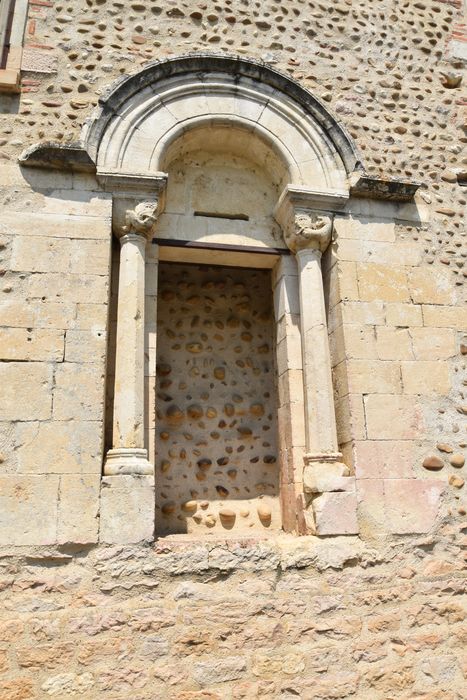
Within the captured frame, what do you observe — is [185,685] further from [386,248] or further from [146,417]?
[386,248]

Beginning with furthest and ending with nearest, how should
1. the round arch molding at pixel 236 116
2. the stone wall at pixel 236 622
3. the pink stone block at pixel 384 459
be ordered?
the round arch molding at pixel 236 116
the pink stone block at pixel 384 459
the stone wall at pixel 236 622

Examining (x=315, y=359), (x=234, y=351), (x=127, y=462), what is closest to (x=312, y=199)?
(x=315, y=359)

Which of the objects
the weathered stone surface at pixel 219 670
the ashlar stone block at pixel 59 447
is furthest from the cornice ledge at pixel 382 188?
the weathered stone surface at pixel 219 670

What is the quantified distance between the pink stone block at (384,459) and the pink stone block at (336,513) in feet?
0.62

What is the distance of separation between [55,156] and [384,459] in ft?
9.86

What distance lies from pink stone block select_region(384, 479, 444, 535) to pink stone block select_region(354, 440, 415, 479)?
2.4 inches

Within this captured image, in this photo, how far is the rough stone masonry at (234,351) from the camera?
3250mm

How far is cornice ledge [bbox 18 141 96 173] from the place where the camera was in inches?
150

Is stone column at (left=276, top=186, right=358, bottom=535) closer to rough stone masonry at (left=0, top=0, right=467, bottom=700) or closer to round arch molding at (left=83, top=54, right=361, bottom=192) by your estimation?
rough stone masonry at (left=0, top=0, right=467, bottom=700)

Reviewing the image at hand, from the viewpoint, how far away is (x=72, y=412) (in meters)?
3.44

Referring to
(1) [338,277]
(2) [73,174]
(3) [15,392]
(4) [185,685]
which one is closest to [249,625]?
(4) [185,685]

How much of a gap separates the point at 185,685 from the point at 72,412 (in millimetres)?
1679

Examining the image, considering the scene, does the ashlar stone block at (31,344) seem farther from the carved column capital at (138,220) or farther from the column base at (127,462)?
the carved column capital at (138,220)

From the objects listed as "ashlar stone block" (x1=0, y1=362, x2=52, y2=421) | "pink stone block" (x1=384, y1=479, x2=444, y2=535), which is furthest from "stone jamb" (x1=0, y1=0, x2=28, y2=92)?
"pink stone block" (x1=384, y1=479, x2=444, y2=535)
